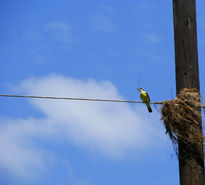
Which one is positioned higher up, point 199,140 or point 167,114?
point 167,114

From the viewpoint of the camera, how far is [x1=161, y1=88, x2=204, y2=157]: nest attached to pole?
14.3 ft

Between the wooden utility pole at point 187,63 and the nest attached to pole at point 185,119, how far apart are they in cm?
6

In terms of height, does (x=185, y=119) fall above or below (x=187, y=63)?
below

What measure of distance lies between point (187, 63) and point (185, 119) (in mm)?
667

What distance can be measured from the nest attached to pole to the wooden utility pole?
0.06 m

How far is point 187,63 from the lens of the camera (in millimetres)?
4492

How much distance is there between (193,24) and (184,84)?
30.4 inches

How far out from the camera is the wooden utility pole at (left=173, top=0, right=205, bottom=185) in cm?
423

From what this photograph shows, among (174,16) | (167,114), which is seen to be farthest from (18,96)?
(174,16)

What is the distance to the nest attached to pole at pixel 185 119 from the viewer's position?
172 inches

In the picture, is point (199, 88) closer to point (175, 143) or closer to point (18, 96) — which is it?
point (175, 143)

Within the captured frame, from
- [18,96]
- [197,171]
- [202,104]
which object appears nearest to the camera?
[197,171]

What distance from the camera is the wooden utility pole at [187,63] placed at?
13.9ft

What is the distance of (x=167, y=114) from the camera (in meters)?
4.62
